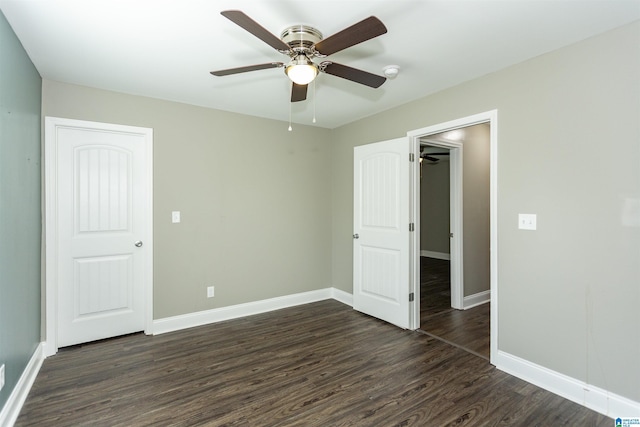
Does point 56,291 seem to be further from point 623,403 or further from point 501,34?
point 623,403

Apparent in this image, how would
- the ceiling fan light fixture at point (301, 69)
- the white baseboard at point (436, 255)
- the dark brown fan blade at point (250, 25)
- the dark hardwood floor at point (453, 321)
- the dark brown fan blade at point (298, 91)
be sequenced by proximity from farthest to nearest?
1. the white baseboard at point (436, 255)
2. the dark hardwood floor at point (453, 321)
3. the dark brown fan blade at point (298, 91)
4. the ceiling fan light fixture at point (301, 69)
5. the dark brown fan blade at point (250, 25)

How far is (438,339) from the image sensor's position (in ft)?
10.5

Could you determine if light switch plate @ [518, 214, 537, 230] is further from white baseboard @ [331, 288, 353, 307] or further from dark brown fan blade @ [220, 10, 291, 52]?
white baseboard @ [331, 288, 353, 307]

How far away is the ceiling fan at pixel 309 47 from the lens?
1.61m

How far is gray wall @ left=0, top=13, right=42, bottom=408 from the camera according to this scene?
192 centimetres

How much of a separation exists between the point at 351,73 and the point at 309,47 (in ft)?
1.09

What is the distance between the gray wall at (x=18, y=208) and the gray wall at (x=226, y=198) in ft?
1.95

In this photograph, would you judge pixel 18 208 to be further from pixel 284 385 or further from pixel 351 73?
pixel 351 73

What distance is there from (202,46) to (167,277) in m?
2.38

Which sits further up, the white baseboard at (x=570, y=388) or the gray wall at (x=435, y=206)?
the gray wall at (x=435, y=206)

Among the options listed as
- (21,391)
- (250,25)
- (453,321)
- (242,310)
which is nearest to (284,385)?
(242,310)

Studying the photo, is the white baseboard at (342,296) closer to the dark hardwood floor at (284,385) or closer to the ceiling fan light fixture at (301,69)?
the dark hardwood floor at (284,385)

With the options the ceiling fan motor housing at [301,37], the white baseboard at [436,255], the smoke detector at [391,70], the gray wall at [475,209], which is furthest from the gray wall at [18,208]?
the white baseboard at [436,255]

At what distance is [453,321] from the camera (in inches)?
146
